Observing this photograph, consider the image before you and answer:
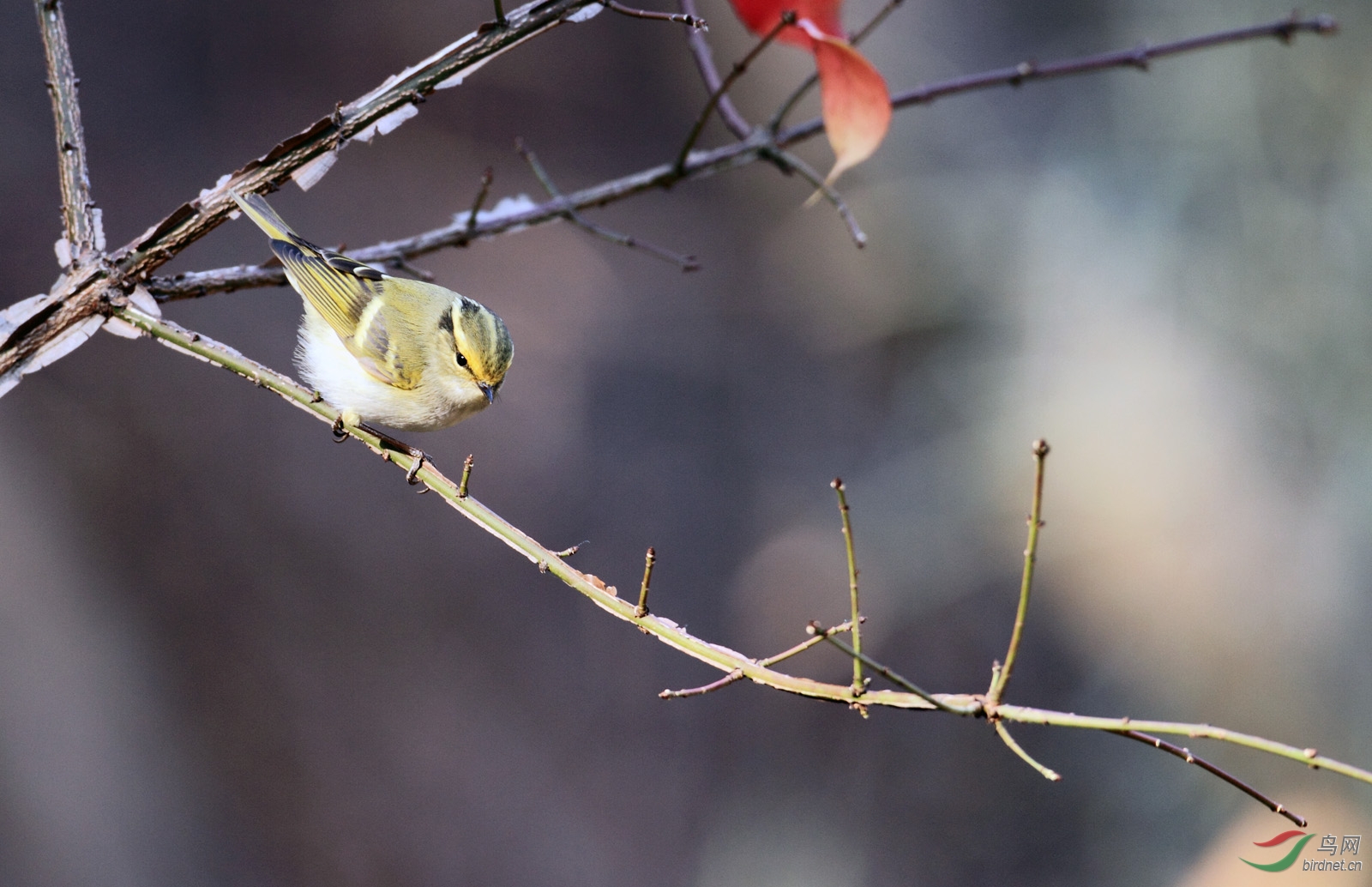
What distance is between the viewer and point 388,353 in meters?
2.26

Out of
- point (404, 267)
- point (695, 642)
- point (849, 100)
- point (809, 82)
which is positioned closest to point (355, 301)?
point (404, 267)

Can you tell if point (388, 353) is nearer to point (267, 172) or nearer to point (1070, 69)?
point (267, 172)

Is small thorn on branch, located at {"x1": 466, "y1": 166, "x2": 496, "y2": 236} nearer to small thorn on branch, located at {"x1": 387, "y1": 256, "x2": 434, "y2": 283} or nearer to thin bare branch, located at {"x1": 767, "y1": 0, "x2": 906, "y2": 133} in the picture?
small thorn on branch, located at {"x1": 387, "y1": 256, "x2": 434, "y2": 283}

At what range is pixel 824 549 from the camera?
536 centimetres

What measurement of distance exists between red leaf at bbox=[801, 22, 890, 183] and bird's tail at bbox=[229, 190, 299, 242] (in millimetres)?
936

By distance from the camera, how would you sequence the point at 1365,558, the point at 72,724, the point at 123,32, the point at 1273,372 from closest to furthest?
the point at 72,724, the point at 123,32, the point at 1365,558, the point at 1273,372

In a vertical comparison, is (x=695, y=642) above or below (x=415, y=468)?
below

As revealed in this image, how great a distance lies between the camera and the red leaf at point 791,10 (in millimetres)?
1596

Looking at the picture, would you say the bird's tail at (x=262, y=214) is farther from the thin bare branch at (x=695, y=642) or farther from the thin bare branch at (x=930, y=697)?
the thin bare branch at (x=930, y=697)

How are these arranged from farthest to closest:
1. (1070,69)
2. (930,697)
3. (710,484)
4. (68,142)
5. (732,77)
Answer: (710,484), (1070,69), (732,77), (68,142), (930,697)

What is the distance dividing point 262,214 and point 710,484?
3.92 metres

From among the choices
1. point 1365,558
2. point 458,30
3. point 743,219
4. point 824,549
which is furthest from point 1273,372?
point 458,30

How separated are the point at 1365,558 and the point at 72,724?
5998 mm

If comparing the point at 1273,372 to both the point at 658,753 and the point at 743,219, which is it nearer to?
the point at 743,219
